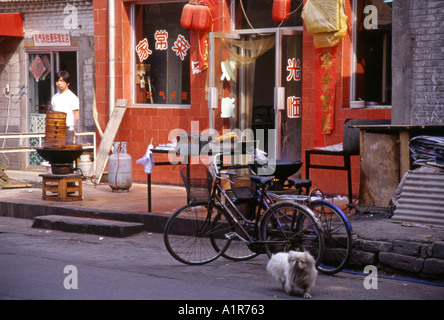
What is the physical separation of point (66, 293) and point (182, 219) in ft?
6.21

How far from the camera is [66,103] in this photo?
14.8 metres

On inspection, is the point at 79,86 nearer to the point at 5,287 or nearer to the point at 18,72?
the point at 18,72

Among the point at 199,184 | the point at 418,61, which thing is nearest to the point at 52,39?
the point at 418,61

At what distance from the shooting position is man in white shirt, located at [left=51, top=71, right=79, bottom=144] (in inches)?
579

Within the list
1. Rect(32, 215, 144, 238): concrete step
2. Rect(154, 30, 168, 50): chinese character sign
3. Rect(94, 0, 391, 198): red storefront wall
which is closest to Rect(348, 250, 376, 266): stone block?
Rect(32, 215, 144, 238): concrete step

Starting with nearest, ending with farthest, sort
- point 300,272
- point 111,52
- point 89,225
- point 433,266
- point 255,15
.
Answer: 1. point 300,272
2. point 433,266
3. point 89,225
4. point 255,15
5. point 111,52

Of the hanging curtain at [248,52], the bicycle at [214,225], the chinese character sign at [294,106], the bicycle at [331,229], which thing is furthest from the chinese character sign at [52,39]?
the bicycle at [331,229]

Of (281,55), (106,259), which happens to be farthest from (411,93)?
(106,259)

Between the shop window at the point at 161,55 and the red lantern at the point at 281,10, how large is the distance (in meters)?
2.35

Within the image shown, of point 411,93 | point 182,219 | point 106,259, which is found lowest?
point 106,259

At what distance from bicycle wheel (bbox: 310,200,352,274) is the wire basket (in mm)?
1153

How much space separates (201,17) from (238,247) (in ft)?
20.1

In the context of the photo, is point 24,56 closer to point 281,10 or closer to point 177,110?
point 177,110

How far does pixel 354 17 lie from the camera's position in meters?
12.1
